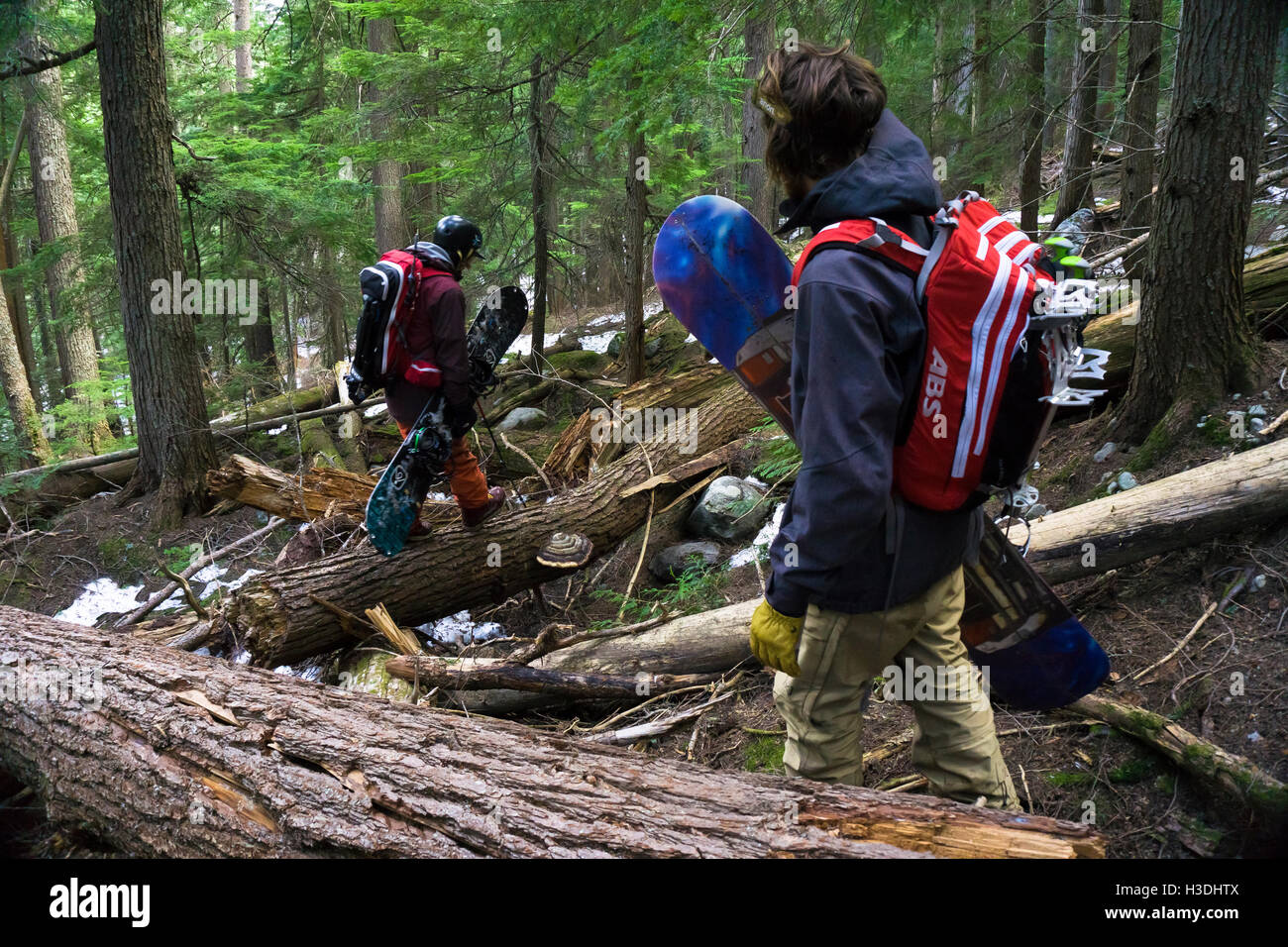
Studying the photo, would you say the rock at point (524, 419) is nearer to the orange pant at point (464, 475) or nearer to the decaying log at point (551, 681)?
the orange pant at point (464, 475)

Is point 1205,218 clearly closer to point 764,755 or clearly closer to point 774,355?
point 774,355

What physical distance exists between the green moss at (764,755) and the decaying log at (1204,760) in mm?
1287

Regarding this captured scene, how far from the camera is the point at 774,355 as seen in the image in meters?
2.82

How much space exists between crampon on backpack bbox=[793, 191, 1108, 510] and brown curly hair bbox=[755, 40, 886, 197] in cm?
25

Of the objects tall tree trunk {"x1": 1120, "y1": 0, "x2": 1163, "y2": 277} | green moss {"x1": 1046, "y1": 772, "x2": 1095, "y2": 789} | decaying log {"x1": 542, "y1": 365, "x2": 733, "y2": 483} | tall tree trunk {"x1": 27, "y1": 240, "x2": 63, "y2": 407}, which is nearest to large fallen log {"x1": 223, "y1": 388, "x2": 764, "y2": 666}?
decaying log {"x1": 542, "y1": 365, "x2": 733, "y2": 483}

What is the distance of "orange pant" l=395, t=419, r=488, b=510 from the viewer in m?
5.41

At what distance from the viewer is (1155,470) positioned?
425 cm

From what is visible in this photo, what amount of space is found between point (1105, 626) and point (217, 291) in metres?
11.5

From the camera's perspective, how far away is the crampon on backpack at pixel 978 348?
203cm

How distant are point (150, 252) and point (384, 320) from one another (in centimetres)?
444

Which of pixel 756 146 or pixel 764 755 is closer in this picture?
pixel 764 755

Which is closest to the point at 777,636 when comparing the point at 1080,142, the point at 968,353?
the point at 968,353

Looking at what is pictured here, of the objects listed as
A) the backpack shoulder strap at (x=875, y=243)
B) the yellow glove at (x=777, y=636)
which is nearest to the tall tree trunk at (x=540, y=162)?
the backpack shoulder strap at (x=875, y=243)
